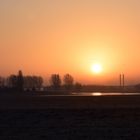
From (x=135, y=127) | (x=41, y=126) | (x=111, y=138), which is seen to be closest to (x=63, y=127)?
(x=41, y=126)

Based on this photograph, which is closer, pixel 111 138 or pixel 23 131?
pixel 111 138

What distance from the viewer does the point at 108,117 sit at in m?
38.9

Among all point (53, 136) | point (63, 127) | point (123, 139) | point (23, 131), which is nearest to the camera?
point (123, 139)

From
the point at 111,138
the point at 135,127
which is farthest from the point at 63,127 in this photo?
the point at 111,138

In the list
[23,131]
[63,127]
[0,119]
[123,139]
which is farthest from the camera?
[0,119]

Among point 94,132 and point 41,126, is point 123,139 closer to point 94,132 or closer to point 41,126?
point 94,132

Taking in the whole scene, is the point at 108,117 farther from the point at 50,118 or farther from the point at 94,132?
the point at 94,132

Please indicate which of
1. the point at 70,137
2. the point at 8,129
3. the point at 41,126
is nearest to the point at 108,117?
the point at 41,126

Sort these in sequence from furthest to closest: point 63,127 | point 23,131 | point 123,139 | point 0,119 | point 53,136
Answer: point 0,119
point 63,127
point 23,131
point 53,136
point 123,139

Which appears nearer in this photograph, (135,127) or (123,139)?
(123,139)

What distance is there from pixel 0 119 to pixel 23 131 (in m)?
9.52

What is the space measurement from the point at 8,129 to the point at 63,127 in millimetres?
3344

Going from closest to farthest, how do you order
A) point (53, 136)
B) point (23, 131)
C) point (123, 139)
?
point (123, 139)
point (53, 136)
point (23, 131)

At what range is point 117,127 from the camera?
30844 mm
